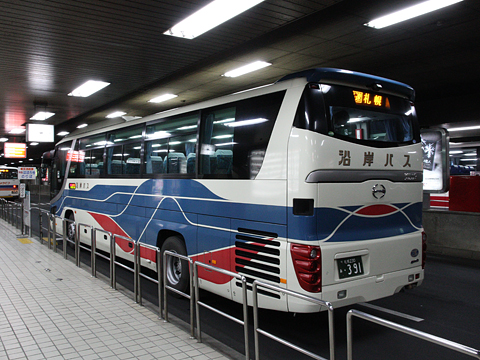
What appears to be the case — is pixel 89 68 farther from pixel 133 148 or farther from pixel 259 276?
pixel 259 276

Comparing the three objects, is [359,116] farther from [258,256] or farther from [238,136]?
[258,256]

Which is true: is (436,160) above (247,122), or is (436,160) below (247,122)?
below

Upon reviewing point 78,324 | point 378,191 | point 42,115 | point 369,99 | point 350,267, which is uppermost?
point 42,115

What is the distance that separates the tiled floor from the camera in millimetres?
4262

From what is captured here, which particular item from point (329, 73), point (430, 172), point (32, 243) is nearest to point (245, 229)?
point (329, 73)

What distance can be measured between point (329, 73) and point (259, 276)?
2.58 meters

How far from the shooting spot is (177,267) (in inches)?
268

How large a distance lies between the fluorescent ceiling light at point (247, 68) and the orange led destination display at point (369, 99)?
5036mm

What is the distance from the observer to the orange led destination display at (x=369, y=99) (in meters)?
4.84

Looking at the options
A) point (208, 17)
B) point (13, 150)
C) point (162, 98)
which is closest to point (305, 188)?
point (208, 17)

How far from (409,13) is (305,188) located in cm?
435

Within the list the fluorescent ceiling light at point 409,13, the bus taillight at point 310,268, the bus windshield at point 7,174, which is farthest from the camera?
the bus windshield at point 7,174

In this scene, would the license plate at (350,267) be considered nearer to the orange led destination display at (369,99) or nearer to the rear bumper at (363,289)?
the rear bumper at (363,289)

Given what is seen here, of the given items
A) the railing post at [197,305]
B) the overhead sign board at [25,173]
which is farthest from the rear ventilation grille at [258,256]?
the overhead sign board at [25,173]
